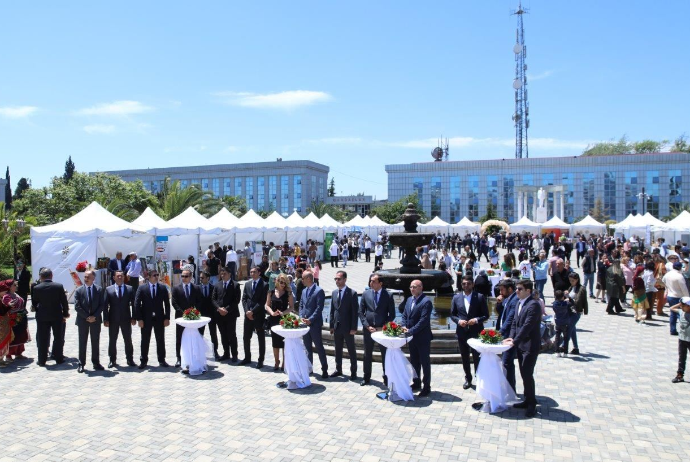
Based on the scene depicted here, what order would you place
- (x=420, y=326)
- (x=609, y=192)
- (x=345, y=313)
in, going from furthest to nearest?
1. (x=609, y=192)
2. (x=345, y=313)
3. (x=420, y=326)

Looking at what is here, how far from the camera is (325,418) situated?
21.7 feet

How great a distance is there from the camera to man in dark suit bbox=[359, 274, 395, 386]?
25.8 feet

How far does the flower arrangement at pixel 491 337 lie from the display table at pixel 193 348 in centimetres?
437

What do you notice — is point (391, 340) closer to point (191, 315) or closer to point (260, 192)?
point (191, 315)

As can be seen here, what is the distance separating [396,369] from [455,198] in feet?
260

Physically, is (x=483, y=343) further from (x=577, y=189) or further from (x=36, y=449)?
(x=577, y=189)

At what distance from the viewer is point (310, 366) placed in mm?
8234

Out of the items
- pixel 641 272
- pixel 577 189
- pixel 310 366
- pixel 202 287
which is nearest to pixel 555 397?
pixel 310 366

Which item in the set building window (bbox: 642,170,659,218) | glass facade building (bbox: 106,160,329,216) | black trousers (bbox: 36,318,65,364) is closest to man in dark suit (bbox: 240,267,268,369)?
black trousers (bbox: 36,318,65,364)

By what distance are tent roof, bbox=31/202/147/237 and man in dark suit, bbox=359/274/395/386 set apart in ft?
41.1

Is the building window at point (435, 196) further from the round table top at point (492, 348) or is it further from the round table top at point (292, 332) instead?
the round table top at point (492, 348)

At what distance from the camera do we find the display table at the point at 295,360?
785 centimetres

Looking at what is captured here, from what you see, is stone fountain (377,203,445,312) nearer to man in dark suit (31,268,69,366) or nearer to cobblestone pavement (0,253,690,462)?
cobblestone pavement (0,253,690,462)

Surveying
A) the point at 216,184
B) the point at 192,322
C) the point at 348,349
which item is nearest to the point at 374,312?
the point at 348,349
